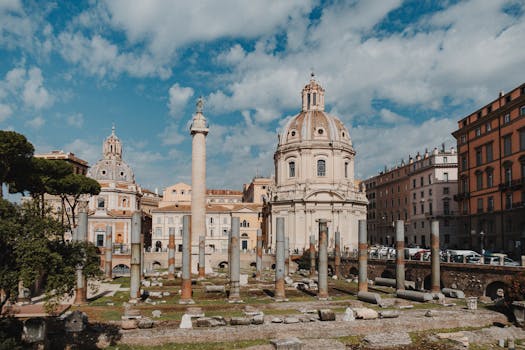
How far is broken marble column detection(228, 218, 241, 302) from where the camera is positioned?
26.5 meters

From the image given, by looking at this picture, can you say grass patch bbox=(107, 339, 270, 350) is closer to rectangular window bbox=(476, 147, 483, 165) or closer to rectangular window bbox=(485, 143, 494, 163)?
rectangular window bbox=(485, 143, 494, 163)

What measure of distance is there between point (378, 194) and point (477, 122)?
42824 mm

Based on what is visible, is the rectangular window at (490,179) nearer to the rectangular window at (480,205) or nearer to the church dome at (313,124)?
the rectangular window at (480,205)

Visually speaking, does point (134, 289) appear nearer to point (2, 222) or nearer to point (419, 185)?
point (2, 222)

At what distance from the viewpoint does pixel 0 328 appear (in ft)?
47.2

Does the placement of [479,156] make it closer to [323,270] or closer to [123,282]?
[323,270]

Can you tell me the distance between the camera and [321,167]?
244 feet

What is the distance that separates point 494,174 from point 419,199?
2733 cm

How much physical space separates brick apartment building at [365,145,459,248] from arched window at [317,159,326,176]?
13.8 metres

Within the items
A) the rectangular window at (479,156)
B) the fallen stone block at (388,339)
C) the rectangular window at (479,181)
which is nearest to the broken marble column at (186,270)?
the fallen stone block at (388,339)

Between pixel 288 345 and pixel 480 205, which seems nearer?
pixel 288 345

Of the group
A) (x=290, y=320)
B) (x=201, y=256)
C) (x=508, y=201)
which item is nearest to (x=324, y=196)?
(x=508, y=201)

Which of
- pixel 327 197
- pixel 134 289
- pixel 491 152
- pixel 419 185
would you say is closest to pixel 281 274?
pixel 134 289

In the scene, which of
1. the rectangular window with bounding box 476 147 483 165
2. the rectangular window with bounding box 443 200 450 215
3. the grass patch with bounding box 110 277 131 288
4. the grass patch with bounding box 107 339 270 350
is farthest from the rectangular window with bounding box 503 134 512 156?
the grass patch with bounding box 107 339 270 350
